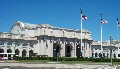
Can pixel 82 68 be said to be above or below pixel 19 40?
below

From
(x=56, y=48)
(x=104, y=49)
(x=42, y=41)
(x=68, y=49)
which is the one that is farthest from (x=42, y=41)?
(x=104, y=49)

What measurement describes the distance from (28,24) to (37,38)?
37.9 ft

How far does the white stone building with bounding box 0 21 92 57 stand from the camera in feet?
358

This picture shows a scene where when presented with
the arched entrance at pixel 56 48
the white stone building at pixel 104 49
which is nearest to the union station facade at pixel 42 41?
the arched entrance at pixel 56 48

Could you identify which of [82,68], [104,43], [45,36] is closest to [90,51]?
[104,43]

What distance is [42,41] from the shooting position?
11644cm

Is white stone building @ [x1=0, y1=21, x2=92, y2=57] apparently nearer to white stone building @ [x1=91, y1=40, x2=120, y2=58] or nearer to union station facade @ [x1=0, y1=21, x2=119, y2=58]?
union station facade @ [x1=0, y1=21, x2=119, y2=58]

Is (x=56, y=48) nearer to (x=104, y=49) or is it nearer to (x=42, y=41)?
(x=42, y=41)

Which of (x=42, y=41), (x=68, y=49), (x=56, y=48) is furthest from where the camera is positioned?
(x=68, y=49)

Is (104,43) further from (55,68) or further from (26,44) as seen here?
(55,68)

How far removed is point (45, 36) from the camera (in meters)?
118

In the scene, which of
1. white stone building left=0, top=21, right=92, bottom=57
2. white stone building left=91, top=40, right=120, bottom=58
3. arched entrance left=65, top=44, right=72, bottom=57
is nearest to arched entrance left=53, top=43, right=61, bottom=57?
white stone building left=0, top=21, right=92, bottom=57

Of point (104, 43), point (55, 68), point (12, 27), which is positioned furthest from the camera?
point (104, 43)

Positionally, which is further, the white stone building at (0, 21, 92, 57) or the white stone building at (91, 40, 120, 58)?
the white stone building at (91, 40, 120, 58)
